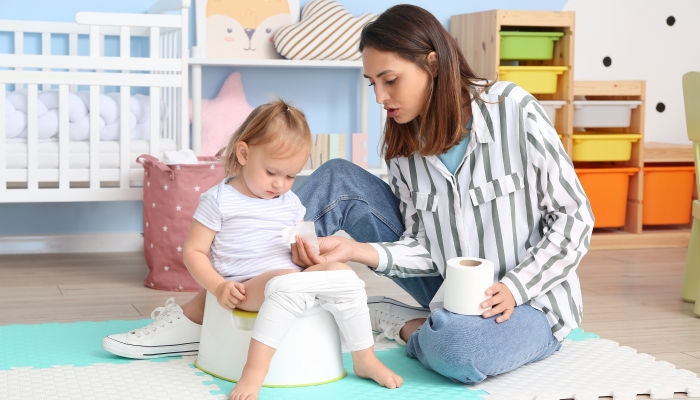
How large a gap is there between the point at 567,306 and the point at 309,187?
1.81ft

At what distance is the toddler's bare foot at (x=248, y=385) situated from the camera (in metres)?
1.23

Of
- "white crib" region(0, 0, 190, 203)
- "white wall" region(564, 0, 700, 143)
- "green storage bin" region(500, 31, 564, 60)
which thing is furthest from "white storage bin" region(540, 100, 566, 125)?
"white crib" region(0, 0, 190, 203)

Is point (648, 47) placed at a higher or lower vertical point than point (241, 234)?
higher

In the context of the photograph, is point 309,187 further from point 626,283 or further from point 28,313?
point 626,283

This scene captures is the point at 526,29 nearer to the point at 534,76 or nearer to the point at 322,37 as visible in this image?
the point at 534,76

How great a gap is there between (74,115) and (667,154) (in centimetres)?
211

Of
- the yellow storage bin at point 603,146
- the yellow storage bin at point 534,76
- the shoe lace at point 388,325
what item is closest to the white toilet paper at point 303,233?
the shoe lace at point 388,325

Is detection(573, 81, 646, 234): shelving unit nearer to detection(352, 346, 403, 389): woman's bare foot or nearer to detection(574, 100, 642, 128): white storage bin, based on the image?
detection(574, 100, 642, 128): white storage bin

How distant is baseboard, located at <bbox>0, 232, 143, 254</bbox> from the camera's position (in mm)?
2711

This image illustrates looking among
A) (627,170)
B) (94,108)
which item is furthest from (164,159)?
(627,170)

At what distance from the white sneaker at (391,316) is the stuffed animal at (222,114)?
1.28 m

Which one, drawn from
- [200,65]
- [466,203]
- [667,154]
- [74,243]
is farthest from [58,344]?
[667,154]

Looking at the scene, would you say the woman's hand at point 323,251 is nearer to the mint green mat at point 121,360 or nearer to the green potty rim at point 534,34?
the mint green mat at point 121,360

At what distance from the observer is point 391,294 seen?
7.00 ft
